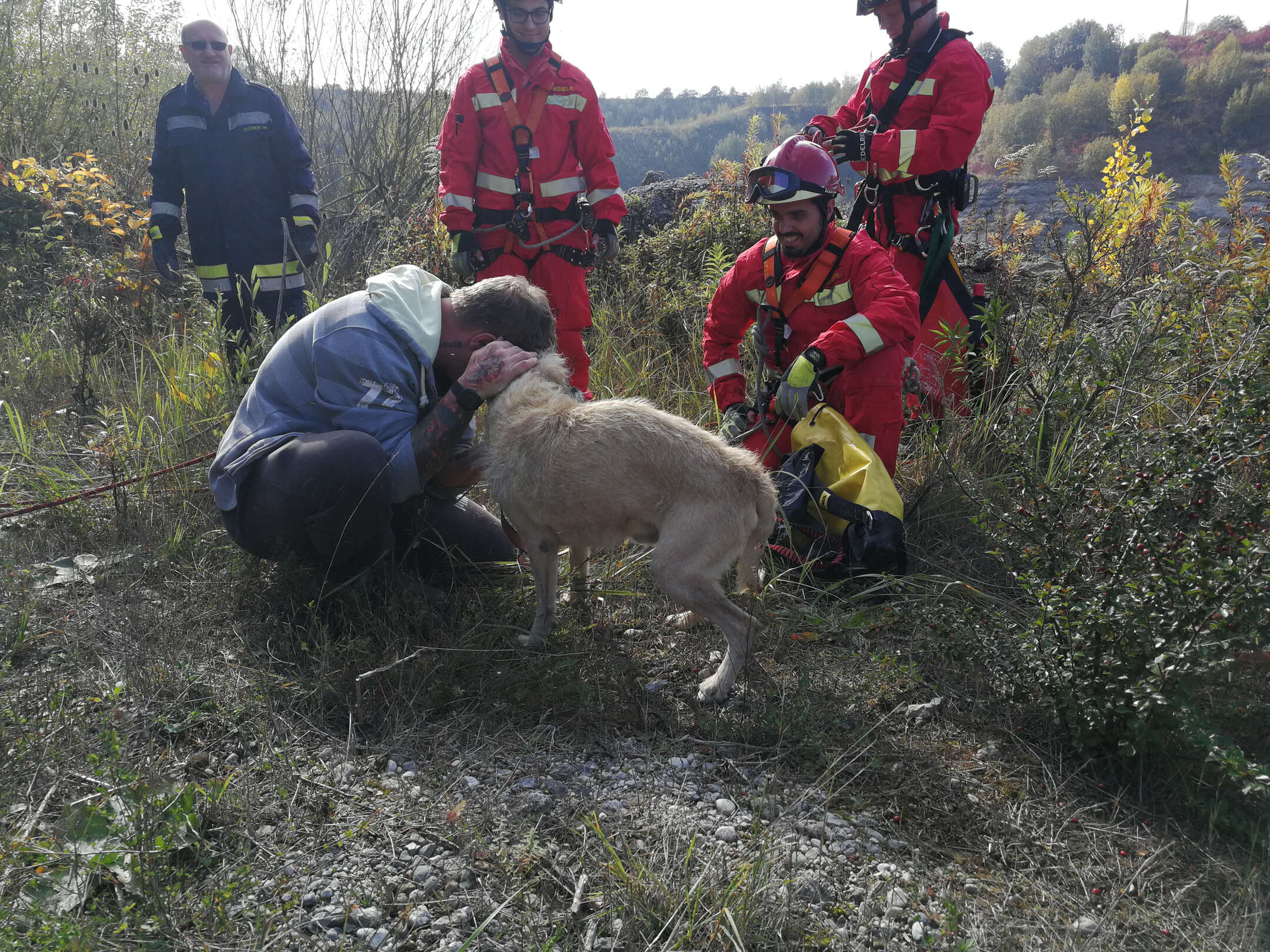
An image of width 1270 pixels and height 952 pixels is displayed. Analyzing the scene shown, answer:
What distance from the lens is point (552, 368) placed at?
9.88 feet

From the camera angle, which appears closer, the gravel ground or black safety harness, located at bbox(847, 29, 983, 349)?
the gravel ground

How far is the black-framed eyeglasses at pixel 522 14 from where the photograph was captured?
180 inches

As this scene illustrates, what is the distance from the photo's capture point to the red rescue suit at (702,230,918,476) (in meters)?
3.62

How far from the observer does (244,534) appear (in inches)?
117

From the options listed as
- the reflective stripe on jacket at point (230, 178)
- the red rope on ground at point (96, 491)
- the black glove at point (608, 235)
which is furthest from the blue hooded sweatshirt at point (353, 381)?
the reflective stripe on jacket at point (230, 178)

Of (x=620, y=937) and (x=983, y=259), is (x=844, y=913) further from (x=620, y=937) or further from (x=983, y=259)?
(x=983, y=259)

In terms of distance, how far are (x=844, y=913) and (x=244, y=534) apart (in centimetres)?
243

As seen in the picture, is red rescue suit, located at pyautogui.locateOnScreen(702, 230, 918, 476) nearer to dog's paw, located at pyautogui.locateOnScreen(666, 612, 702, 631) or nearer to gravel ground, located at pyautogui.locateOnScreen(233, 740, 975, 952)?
dog's paw, located at pyautogui.locateOnScreen(666, 612, 702, 631)

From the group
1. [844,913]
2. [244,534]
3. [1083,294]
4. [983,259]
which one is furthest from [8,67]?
[844,913]

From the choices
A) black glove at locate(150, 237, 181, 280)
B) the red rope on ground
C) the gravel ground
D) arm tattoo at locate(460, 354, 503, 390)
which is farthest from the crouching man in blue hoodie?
black glove at locate(150, 237, 181, 280)

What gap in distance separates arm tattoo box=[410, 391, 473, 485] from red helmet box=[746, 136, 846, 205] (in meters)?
1.83

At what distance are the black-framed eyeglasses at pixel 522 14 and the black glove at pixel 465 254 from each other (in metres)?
1.28

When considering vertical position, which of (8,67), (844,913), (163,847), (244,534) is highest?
(8,67)

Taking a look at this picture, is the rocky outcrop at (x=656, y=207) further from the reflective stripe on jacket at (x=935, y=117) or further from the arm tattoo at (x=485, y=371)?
the arm tattoo at (x=485, y=371)
